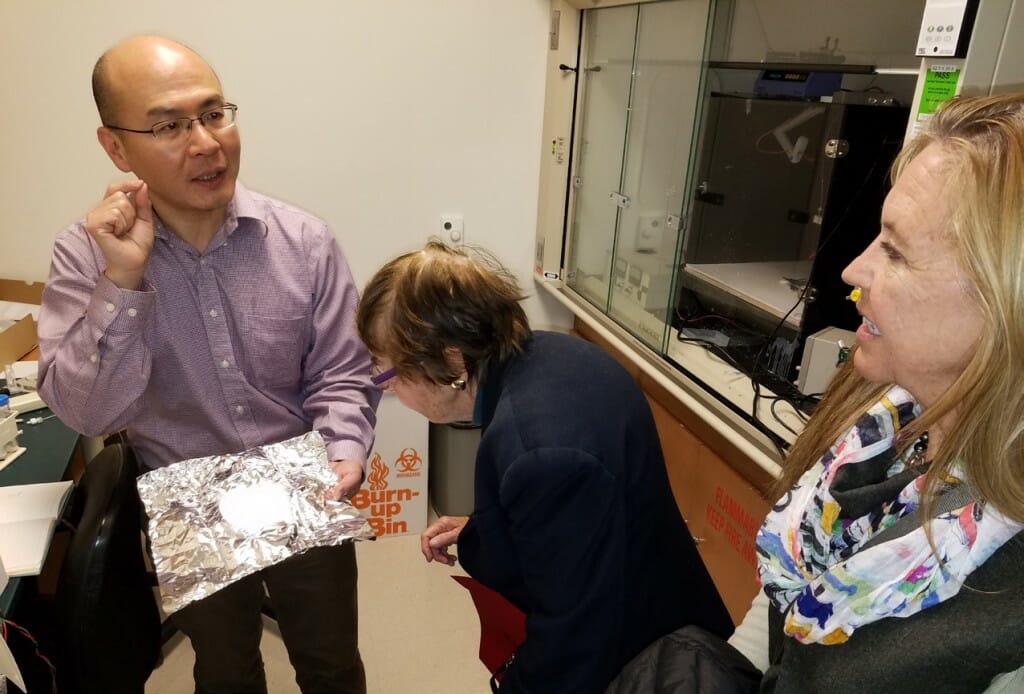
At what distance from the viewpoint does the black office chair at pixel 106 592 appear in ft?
3.60

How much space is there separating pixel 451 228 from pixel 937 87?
1619 millimetres

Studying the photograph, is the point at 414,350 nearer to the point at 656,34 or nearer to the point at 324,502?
the point at 324,502

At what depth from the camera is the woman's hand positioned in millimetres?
1325

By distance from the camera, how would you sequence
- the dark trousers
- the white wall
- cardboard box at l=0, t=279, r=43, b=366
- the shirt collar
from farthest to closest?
the white wall
cardboard box at l=0, t=279, r=43, b=366
the dark trousers
the shirt collar

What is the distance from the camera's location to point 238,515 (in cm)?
118

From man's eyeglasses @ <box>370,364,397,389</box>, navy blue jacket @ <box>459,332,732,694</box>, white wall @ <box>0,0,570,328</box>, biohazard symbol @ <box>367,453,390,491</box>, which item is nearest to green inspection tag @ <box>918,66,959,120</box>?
navy blue jacket @ <box>459,332,732,694</box>

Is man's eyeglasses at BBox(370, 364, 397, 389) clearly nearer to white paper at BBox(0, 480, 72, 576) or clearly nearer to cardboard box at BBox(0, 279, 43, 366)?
white paper at BBox(0, 480, 72, 576)

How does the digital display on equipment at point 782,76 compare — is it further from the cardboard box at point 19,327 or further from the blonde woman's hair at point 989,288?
the cardboard box at point 19,327

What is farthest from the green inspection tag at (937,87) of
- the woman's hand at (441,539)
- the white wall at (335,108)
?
the white wall at (335,108)

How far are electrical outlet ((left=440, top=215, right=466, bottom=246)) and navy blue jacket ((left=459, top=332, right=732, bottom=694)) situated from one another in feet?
4.45

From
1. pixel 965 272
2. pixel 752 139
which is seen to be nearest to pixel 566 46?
pixel 752 139

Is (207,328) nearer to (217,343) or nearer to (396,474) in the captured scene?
(217,343)

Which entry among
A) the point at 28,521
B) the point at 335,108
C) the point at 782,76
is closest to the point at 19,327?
the point at 28,521

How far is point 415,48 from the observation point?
83.5 inches
